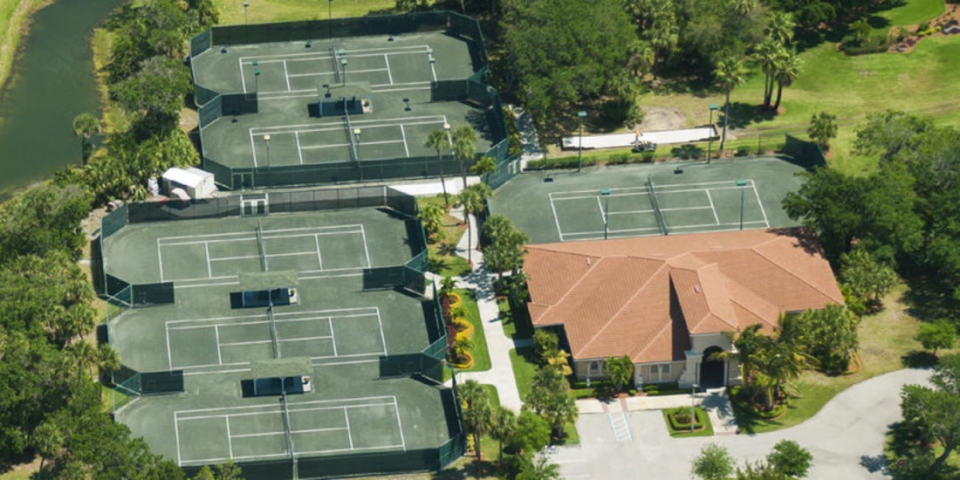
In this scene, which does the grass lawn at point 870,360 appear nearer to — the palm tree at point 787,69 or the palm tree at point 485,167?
the palm tree at point 787,69

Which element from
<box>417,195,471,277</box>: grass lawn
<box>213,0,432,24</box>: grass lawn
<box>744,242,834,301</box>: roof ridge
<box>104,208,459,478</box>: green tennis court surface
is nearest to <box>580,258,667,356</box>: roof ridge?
<box>744,242,834,301</box>: roof ridge

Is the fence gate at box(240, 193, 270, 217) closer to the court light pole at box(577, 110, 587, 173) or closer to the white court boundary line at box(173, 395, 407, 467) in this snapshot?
the white court boundary line at box(173, 395, 407, 467)

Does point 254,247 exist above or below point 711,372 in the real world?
above

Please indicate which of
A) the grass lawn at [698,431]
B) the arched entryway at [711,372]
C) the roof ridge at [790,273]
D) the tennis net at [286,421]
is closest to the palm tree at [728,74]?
the roof ridge at [790,273]

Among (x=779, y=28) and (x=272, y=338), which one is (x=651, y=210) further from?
(x=272, y=338)

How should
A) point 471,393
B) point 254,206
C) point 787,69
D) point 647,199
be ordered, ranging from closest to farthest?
1. point 471,393
2. point 254,206
3. point 647,199
4. point 787,69

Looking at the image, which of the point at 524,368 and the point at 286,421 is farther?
the point at 524,368

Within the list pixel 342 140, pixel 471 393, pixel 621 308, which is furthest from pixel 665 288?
pixel 342 140
